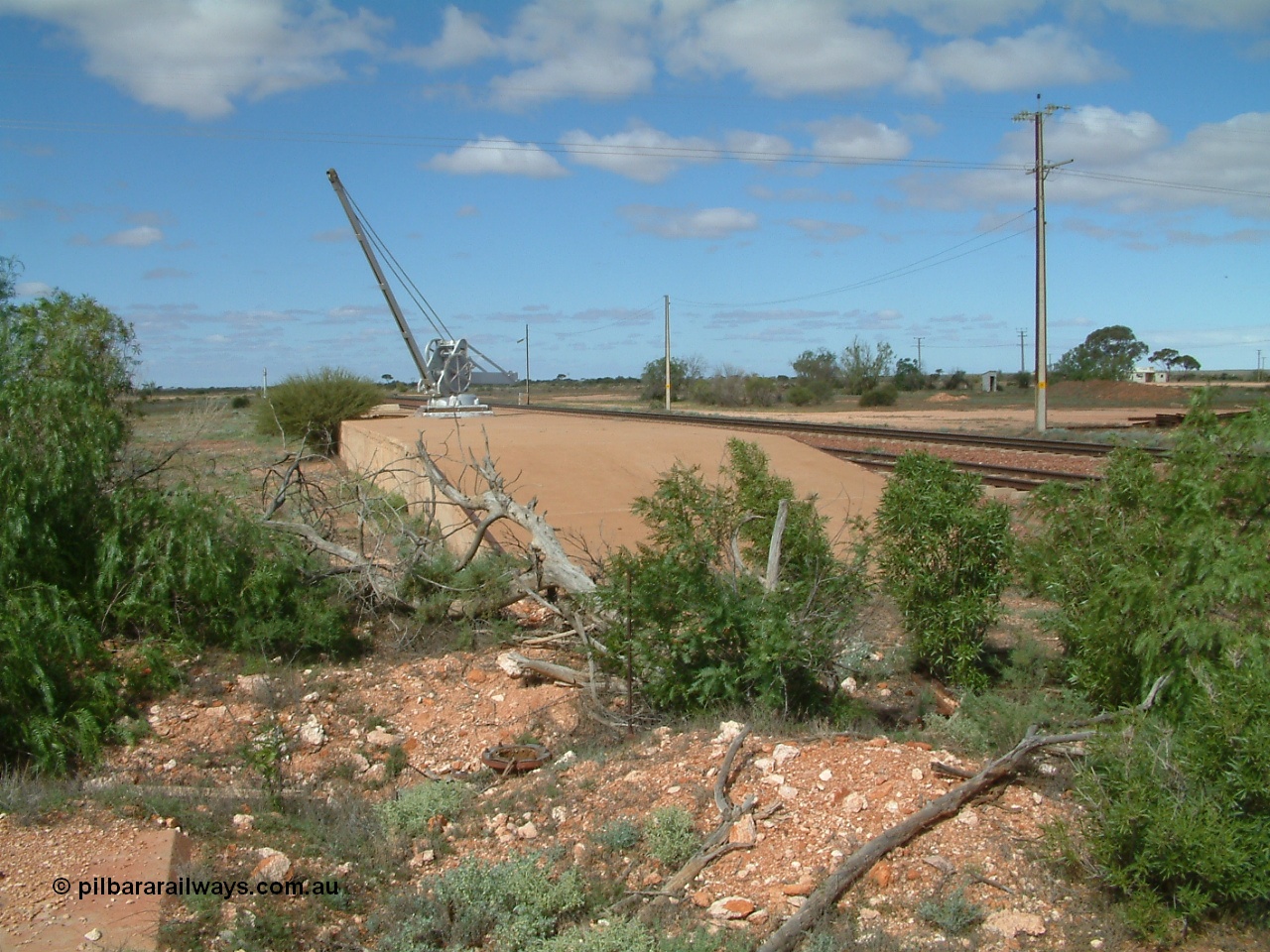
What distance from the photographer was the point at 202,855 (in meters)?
5.83

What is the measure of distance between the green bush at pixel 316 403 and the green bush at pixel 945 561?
23367 millimetres

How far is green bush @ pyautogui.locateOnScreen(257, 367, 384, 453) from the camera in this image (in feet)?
101

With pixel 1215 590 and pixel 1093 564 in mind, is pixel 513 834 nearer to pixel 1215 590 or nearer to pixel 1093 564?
pixel 1215 590

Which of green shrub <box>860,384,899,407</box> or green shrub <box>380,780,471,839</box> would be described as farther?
green shrub <box>860,384,899,407</box>

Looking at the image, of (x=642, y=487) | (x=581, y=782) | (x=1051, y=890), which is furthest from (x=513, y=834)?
(x=642, y=487)

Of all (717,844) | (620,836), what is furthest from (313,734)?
(717,844)

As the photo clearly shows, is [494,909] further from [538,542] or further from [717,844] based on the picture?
[538,542]

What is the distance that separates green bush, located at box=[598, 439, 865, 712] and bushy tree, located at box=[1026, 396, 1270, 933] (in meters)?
1.67

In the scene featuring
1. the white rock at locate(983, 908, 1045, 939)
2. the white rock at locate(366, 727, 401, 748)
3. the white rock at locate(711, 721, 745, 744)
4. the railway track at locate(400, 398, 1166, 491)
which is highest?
the railway track at locate(400, 398, 1166, 491)

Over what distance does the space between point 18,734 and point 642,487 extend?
29.4ft

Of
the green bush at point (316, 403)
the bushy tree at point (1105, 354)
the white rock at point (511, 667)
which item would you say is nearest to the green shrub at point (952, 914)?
the white rock at point (511, 667)

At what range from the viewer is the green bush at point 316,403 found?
101 ft

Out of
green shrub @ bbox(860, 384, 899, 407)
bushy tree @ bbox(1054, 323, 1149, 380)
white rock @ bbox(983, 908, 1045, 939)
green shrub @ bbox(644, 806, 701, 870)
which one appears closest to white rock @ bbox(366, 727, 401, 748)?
green shrub @ bbox(644, 806, 701, 870)

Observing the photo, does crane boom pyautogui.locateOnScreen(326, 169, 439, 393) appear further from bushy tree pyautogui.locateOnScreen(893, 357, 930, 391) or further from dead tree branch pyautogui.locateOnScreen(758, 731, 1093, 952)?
bushy tree pyautogui.locateOnScreen(893, 357, 930, 391)
